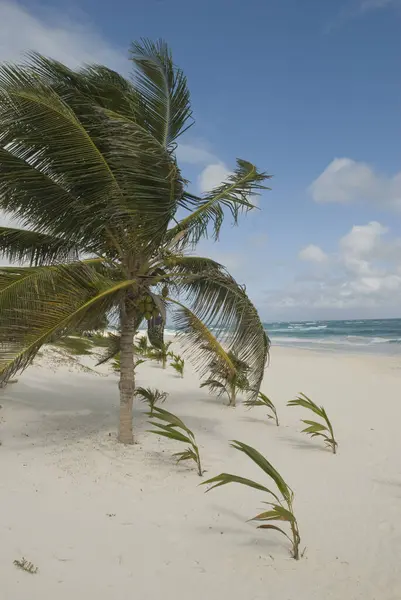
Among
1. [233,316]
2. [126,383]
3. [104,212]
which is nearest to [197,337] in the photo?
[233,316]

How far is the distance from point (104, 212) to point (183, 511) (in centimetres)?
359

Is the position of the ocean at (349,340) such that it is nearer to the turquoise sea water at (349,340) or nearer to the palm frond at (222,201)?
the turquoise sea water at (349,340)

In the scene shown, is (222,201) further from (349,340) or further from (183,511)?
(349,340)

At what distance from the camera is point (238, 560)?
338cm

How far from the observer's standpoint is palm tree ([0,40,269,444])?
15.6ft

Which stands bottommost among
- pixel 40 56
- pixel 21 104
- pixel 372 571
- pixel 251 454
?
pixel 372 571

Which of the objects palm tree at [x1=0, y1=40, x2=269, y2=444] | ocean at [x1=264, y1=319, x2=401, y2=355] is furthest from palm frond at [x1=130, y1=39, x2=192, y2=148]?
ocean at [x1=264, y1=319, x2=401, y2=355]

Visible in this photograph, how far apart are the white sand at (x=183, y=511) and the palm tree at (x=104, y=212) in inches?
47.5

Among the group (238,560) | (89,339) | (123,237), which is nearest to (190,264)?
(123,237)

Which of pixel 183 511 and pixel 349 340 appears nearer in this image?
pixel 183 511

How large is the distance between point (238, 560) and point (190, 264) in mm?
4567

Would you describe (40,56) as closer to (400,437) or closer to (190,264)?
(190,264)

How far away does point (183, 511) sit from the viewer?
425cm

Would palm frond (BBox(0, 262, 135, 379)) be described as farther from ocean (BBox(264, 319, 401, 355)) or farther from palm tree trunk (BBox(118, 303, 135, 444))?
ocean (BBox(264, 319, 401, 355))
